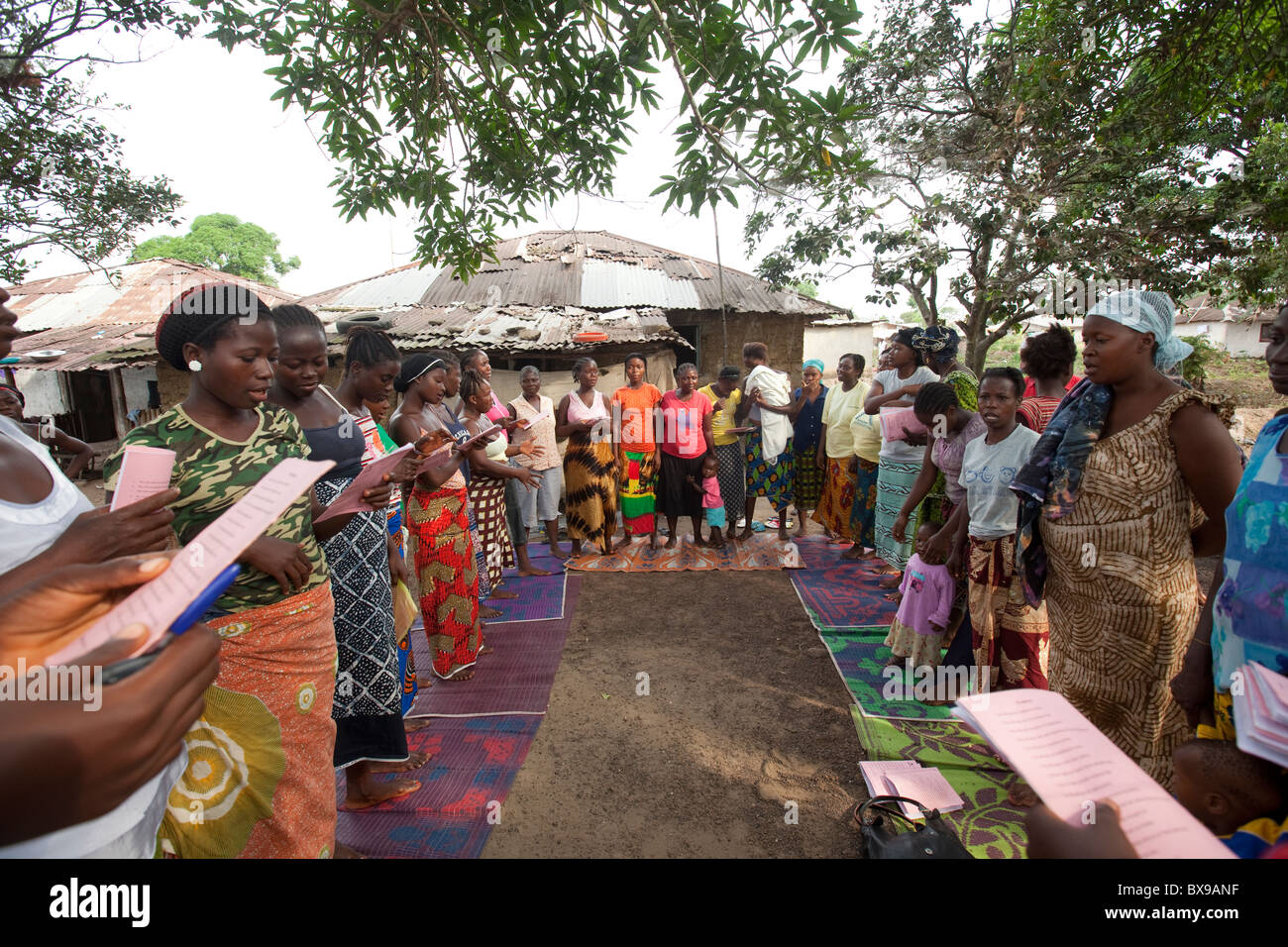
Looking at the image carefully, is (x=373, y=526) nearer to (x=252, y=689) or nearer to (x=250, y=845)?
(x=252, y=689)

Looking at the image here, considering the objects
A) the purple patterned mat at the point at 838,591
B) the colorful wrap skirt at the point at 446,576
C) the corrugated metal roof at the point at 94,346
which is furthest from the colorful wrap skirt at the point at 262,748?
the corrugated metal roof at the point at 94,346

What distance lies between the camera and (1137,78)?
4938 mm

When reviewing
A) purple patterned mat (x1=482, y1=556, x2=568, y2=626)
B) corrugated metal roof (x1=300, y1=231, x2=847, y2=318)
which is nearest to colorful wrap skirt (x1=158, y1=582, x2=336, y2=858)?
purple patterned mat (x1=482, y1=556, x2=568, y2=626)

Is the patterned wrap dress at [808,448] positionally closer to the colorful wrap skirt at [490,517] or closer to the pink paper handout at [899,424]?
the pink paper handout at [899,424]

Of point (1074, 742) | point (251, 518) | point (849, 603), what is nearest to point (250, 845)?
point (251, 518)

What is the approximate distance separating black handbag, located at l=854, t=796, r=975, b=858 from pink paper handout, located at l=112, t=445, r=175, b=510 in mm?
2506

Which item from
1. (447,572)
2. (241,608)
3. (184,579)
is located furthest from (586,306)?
(184,579)

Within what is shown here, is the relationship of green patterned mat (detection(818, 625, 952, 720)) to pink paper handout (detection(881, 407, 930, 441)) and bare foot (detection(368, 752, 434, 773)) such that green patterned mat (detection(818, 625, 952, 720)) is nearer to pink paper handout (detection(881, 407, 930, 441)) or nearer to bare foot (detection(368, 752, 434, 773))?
pink paper handout (detection(881, 407, 930, 441))

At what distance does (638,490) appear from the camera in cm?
648

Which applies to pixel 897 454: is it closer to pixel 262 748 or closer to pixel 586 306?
pixel 262 748

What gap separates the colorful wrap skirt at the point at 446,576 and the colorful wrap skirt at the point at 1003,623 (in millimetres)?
2838

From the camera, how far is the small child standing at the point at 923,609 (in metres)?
3.49

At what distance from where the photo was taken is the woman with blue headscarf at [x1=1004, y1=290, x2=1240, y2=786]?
2043 millimetres

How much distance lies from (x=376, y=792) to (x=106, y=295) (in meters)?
18.5
